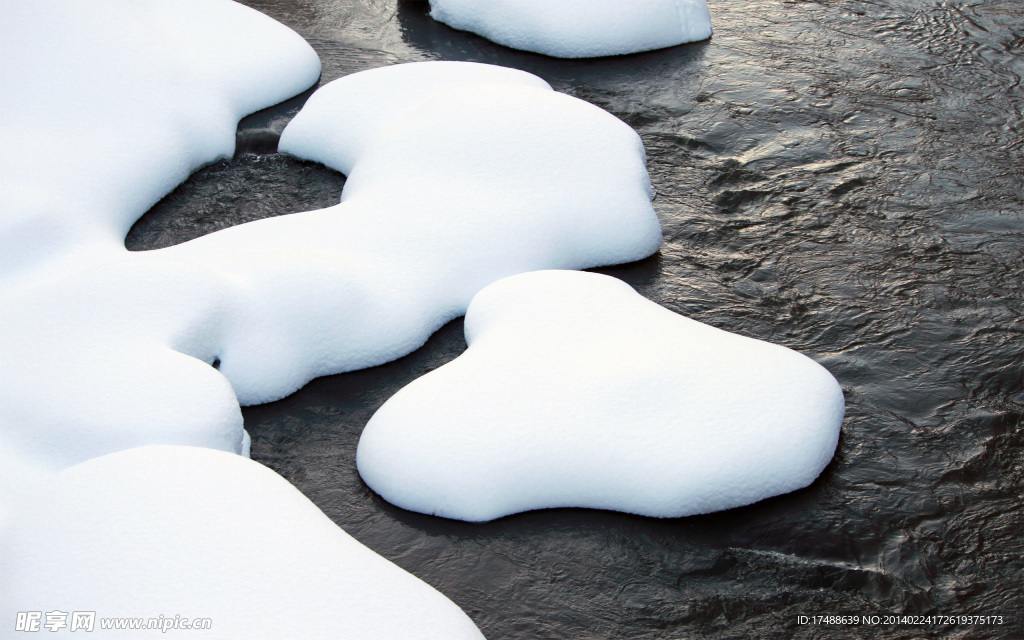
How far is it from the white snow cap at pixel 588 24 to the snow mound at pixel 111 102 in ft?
4.24

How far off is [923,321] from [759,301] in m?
0.69

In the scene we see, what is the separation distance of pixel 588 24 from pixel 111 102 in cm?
301

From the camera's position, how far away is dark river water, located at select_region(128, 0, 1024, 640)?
301 centimetres

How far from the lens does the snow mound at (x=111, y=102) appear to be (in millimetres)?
4406

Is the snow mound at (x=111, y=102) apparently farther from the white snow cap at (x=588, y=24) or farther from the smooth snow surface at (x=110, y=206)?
the white snow cap at (x=588, y=24)

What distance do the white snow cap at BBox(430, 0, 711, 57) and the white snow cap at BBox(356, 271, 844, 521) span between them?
3386 mm

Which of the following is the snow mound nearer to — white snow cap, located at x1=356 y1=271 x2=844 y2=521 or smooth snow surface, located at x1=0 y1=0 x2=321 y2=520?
smooth snow surface, located at x1=0 y1=0 x2=321 y2=520

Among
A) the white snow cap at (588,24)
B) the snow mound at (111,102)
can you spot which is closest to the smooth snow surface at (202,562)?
the snow mound at (111,102)

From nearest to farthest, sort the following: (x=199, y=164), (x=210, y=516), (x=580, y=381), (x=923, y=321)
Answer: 1. (x=210, y=516)
2. (x=580, y=381)
3. (x=923, y=321)
4. (x=199, y=164)

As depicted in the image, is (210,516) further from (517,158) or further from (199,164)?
(199,164)

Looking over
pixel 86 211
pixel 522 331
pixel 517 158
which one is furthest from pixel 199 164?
pixel 522 331

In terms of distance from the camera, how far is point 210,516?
8.87 feet

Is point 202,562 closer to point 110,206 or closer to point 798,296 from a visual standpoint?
point 110,206

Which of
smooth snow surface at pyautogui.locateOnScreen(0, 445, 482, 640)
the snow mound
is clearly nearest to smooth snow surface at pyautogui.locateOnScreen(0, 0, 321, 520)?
the snow mound
